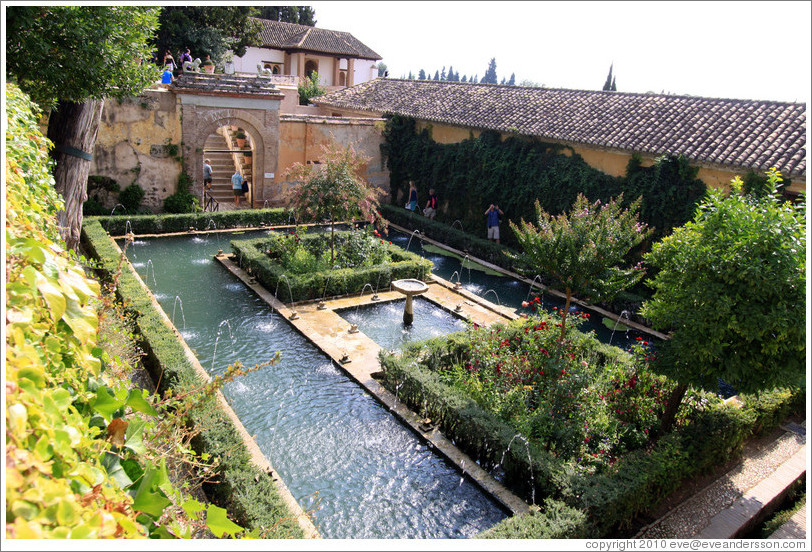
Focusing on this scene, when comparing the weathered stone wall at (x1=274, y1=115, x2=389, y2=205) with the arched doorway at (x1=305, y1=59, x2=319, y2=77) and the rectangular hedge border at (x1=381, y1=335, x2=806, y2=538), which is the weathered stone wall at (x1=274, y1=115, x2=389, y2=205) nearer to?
the rectangular hedge border at (x1=381, y1=335, x2=806, y2=538)

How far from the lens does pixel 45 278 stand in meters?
2.27

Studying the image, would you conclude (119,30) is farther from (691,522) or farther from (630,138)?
(630,138)

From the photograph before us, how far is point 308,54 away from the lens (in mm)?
40562

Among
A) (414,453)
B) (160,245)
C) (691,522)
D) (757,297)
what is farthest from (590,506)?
(160,245)

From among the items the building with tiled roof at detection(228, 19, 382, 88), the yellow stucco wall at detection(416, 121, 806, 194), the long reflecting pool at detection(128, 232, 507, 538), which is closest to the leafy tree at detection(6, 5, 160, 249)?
the long reflecting pool at detection(128, 232, 507, 538)

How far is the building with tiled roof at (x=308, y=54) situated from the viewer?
40.0 meters

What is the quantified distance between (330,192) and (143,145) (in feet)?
25.1

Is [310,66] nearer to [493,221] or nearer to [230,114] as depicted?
[230,114]

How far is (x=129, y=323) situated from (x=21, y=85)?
11.4 feet

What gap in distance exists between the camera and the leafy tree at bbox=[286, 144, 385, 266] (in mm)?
12148

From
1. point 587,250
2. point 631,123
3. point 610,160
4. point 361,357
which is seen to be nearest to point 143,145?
point 361,357

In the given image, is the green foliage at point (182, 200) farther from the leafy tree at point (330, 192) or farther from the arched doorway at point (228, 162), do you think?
the leafy tree at point (330, 192)

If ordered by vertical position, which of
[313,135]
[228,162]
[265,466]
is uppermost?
[313,135]

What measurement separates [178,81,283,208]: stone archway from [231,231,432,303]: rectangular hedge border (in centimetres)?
532
